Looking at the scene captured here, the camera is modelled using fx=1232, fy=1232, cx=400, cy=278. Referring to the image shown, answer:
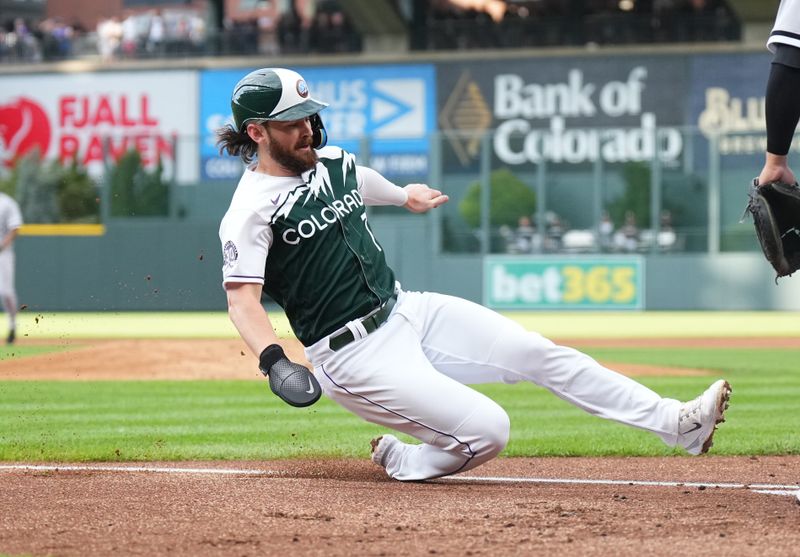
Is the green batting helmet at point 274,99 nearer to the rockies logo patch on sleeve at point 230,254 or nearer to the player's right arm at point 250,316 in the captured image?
the rockies logo patch on sleeve at point 230,254

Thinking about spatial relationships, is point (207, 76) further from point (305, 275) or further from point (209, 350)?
point (305, 275)

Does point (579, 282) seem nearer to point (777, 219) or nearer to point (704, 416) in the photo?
point (704, 416)

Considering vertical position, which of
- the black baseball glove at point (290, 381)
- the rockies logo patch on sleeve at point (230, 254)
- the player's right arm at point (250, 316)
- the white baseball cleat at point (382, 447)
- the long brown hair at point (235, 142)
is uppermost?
the long brown hair at point (235, 142)

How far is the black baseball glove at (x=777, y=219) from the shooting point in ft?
13.8

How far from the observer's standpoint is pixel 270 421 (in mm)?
8117

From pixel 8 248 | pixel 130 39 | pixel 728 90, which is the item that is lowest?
pixel 8 248

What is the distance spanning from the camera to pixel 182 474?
5.57 metres

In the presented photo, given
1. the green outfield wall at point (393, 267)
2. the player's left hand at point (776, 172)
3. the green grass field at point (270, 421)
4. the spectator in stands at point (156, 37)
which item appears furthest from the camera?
the spectator in stands at point (156, 37)

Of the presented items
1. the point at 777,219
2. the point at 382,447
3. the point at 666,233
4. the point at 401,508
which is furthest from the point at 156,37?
the point at 777,219

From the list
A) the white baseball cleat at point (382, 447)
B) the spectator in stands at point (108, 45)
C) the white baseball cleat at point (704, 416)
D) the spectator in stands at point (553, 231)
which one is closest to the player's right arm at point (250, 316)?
the white baseball cleat at point (382, 447)

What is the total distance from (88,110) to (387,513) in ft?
96.2

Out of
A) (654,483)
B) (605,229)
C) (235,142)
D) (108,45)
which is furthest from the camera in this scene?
(108,45)

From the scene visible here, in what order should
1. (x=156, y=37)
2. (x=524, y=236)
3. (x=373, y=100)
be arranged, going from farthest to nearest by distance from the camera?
1. (x=156, y=37)
2. (x=373, y=100)
3. (x=524, y=236)

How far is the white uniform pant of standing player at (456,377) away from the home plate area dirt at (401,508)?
0.86 feet
